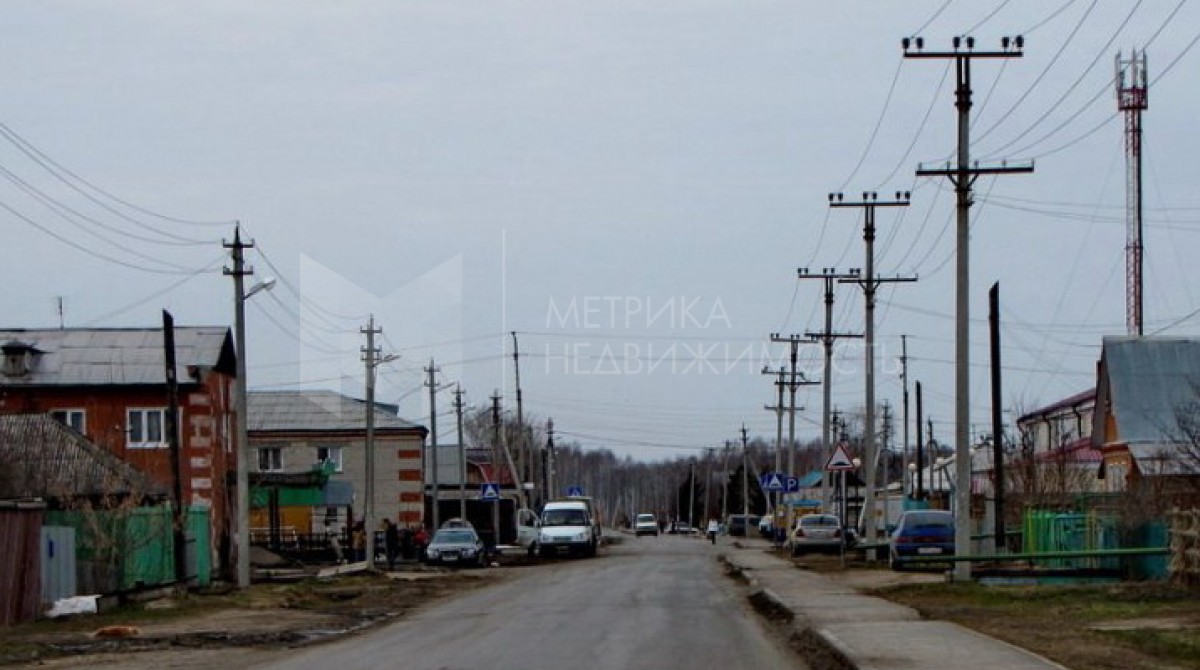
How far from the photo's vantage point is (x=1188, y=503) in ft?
97.1

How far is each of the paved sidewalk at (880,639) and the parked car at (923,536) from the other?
1146cm

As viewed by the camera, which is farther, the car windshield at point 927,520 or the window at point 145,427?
the window at point 145,427

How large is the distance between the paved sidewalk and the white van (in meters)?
32.6

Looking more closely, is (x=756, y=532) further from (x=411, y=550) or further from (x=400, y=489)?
(x=411, y=550)

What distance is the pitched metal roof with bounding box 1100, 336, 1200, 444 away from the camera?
1961 inches

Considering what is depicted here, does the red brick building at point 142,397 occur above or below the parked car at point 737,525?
above

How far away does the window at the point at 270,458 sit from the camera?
2970 inches

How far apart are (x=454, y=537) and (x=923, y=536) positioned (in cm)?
1927

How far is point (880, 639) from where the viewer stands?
19000 millimetres

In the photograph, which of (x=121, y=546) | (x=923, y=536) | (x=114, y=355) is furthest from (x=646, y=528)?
(x=121, y=546)

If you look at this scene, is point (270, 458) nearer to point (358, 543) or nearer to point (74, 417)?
point (358, 543)

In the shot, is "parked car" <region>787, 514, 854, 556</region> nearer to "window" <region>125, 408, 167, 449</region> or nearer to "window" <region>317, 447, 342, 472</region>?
"window" <region>125, 408, 167, 449</region>

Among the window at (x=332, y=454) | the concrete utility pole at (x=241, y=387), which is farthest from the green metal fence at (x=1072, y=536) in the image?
the window at (x=332, y=454)

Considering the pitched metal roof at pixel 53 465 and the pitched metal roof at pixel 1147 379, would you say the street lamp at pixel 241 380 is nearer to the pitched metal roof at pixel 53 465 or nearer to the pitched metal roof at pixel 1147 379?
the pitched metal roof at pixel 53 465
